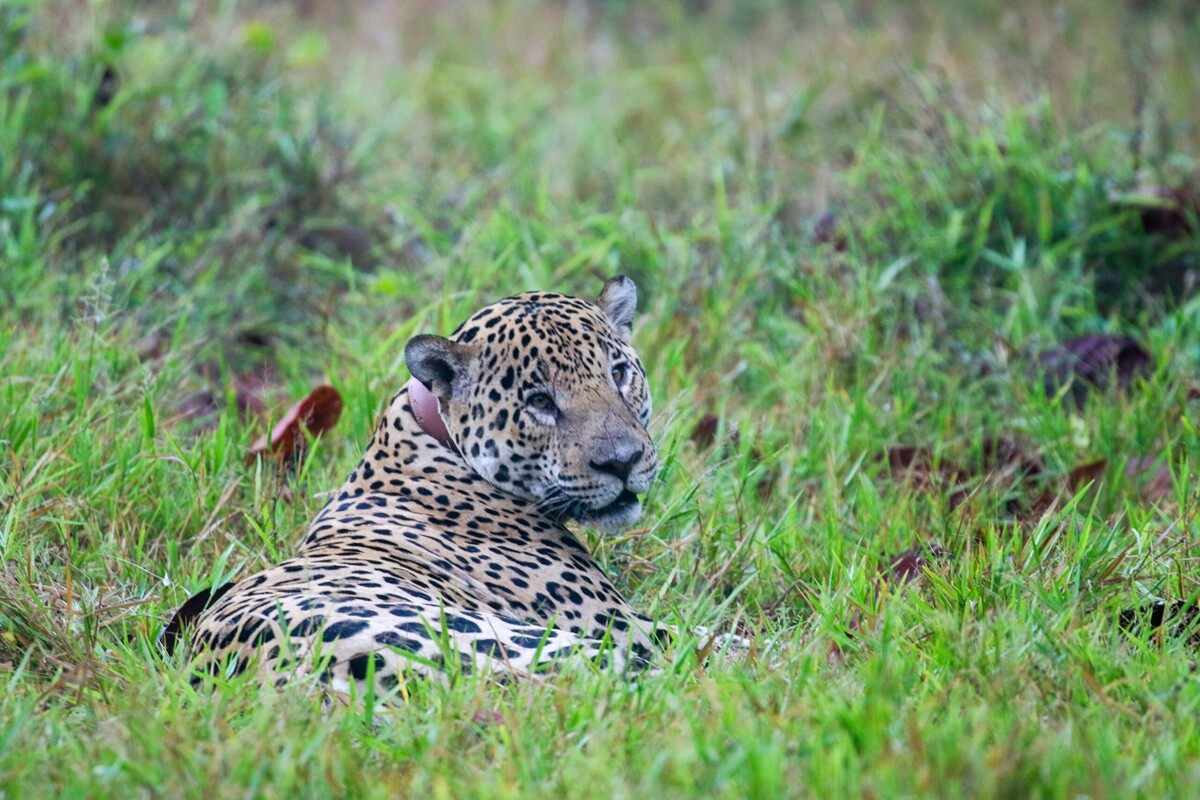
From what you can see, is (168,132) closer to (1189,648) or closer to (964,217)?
(964,217)

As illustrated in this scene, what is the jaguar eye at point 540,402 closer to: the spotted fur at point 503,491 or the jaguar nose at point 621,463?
the spotted fur at point 503,491

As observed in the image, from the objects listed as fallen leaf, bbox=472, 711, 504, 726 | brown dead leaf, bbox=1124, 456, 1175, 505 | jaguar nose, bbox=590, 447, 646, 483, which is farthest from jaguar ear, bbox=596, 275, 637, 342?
brown dead leaf, bbox=1124, 456, 1175, 505

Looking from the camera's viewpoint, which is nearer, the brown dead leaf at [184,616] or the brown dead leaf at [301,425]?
the brown dead leaf at [184,616]

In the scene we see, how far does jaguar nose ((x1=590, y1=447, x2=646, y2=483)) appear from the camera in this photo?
14.5 feet

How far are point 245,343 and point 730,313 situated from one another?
2.27 meters

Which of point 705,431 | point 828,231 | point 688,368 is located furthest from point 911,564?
point 828,231

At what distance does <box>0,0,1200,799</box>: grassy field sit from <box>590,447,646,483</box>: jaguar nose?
479mm

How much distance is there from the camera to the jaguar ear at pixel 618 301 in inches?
197

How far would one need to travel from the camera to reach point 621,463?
4.45 meters

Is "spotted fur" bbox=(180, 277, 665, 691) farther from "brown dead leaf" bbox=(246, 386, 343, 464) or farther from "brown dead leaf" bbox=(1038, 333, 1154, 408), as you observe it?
"brown dead leaf" bbox=(1038, 333, 1154, 408)

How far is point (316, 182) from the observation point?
8016 millimetres

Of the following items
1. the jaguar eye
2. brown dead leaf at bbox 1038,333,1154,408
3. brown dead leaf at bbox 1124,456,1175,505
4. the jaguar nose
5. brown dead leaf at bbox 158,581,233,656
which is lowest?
brown dead leaf at bbox 1124,456,1175,505

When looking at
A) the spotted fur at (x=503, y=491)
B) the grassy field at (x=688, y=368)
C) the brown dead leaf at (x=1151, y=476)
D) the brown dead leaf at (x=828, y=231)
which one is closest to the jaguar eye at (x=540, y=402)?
the spotted fur at (x=503, y=491)

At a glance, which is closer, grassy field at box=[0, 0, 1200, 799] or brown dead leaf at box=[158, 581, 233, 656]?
grassy field at box=[0, 0, 1200, 799]
